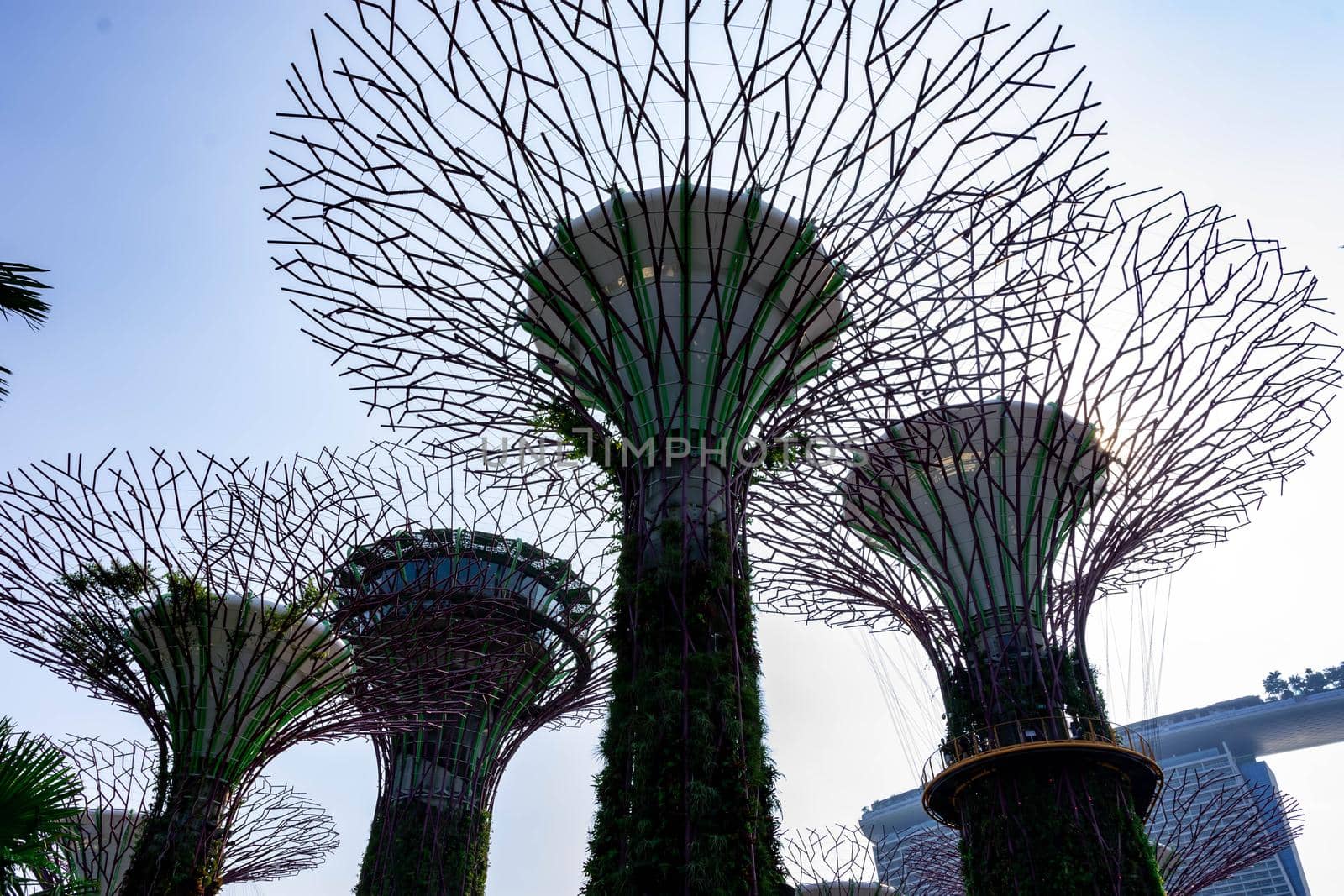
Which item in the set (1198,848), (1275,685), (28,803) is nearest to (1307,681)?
(1275,685)

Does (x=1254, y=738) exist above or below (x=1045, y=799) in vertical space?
above

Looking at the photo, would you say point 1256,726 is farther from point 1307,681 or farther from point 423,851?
point 423,851

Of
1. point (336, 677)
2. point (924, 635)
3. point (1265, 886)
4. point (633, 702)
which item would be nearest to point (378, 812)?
point (336, 677)

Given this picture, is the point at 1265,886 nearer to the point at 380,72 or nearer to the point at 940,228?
the point at 940,228

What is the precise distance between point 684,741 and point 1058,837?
9.35 metres

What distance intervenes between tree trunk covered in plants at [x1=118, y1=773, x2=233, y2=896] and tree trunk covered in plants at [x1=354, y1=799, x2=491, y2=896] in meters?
6.30

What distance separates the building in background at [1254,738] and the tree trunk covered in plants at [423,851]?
77807 mm

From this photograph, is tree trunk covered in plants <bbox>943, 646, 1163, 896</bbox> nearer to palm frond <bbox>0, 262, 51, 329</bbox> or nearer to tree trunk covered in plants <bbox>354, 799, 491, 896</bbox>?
tree trunk covered in plants <bbox>354, 799, 491, 896</bbox>

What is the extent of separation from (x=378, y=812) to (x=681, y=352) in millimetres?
15121

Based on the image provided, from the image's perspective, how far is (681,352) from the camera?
43.0 feet

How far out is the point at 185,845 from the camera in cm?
1516

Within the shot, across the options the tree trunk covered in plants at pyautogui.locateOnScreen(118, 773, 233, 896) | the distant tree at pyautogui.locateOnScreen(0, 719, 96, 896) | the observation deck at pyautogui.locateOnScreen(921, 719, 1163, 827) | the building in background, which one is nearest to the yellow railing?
the observation deck at pyautogui.locateOnScreen(921, 719, 1163, 827)

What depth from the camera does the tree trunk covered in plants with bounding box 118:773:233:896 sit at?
1474cm

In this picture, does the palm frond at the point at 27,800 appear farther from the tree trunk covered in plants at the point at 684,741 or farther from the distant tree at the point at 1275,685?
the distant tree at the point at 1275,685
